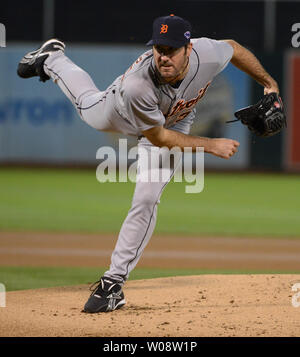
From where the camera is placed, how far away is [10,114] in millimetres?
15227

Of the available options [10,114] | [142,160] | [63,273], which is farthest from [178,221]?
[10,114]

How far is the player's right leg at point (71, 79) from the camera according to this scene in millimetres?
4621

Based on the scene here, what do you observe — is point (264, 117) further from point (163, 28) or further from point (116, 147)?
point (116, 147)

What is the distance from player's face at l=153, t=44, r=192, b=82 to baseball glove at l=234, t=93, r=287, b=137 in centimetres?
76

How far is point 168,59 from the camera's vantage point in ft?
13.2

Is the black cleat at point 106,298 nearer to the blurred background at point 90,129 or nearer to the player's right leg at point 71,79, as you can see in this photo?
the player's right leg at point 71,79

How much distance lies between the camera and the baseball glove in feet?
15.4

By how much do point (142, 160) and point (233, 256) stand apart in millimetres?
2637

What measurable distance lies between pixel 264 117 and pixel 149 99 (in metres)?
0.86

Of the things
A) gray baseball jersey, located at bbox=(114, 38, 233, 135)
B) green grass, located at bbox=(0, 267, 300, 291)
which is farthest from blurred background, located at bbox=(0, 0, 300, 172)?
gray baseball jersey, located at bbox=(114, 38, 233, 135)

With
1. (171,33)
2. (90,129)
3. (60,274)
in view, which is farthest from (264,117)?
(90,129)

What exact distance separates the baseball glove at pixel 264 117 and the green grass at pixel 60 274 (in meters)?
1.75

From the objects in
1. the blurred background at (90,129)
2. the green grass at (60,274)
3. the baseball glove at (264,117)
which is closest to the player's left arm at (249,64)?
the baseball glove at (264,117)

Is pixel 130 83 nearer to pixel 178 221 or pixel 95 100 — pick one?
pixel 95 100
